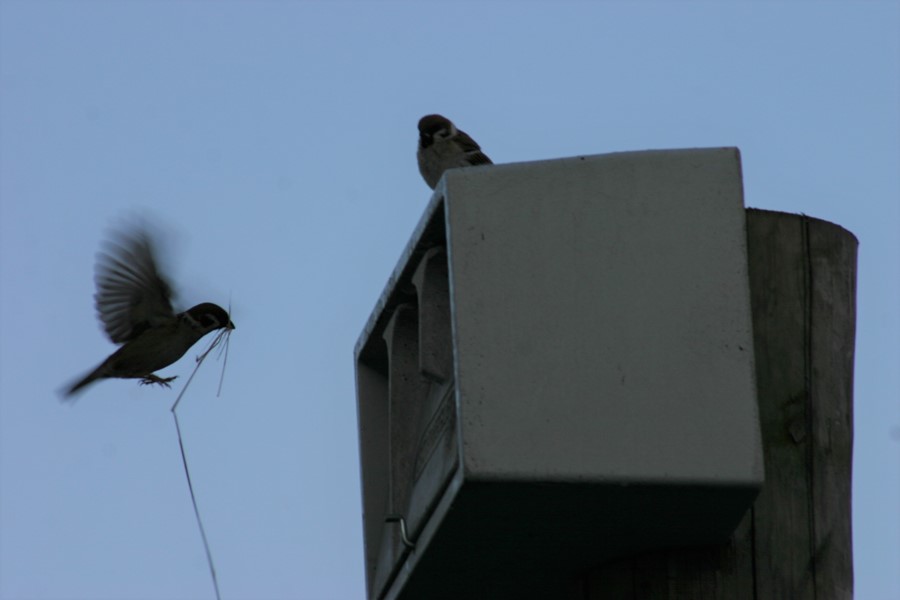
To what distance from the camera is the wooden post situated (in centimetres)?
288

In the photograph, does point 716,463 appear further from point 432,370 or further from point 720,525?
point 432,370

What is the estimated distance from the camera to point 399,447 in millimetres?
3783

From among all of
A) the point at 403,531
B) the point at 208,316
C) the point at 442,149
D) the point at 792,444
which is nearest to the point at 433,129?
the point at 442,149

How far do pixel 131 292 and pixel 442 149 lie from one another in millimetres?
1476

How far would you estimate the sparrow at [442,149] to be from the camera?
6152mm

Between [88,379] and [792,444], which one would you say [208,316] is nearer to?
[88,379]

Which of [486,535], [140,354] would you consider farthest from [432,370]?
[140,354]

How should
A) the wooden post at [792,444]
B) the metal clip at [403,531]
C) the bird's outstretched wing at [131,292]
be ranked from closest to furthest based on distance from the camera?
1. the wooden post at [792,444]
2. the metal clip at [403,531]
3. the bird's outstretched wing at [131,292]

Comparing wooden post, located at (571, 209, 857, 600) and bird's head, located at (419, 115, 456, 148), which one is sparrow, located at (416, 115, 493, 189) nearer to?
bird's head, located at (419, 115, 456, 148)

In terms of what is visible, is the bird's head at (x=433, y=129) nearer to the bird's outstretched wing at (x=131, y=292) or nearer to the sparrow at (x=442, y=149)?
the sparrow at (x=442, y=149)

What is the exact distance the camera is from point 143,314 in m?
5.90

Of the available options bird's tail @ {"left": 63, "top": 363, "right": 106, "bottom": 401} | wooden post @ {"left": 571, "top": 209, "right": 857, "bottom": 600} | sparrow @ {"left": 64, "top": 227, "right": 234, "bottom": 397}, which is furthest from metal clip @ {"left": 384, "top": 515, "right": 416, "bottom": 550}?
bird's tail @ {"left": 63, "top": 363, "right": 106, "bottom": 401}

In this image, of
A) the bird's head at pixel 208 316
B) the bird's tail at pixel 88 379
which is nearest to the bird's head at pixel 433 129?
the bird's head at pixel 208 316

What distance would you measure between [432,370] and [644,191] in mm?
720
